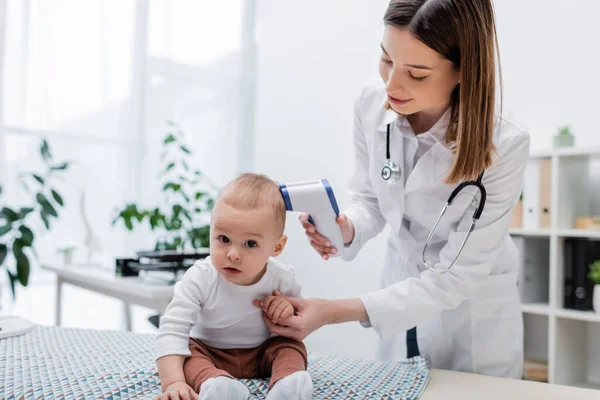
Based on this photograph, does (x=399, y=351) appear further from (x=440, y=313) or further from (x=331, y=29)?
(x=331, y=29)

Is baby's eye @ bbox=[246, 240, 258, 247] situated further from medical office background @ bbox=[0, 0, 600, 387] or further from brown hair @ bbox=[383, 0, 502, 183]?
medical office background @ bbox=[0, 0, 600, 387]

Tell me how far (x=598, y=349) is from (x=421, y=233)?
5.55 ft

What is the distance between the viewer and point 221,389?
0.89m

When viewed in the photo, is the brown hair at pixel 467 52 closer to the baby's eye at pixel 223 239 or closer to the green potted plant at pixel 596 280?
the baby's eye at pixel 223 239

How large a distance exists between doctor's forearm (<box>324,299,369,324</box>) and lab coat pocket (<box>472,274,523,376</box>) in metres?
0.33

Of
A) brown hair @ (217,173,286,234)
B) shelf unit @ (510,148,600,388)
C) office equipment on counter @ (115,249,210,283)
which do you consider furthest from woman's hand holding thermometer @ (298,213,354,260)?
shelf unit @ (510,148,600,388)

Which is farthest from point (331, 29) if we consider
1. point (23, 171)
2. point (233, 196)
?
point (233, 196)

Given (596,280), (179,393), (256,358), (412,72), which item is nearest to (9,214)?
(256,358)

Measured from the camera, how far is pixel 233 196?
43.2 inches

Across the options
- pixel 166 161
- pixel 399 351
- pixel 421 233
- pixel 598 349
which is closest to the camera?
pixel 421 233

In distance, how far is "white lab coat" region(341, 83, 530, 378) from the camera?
1244mm

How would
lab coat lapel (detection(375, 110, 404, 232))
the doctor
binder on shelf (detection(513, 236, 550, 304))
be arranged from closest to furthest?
the doctor → lab coat lapel (detection(375, 110, 404, 232)) → binder on shelf (detection(513, 236, 550, 304))

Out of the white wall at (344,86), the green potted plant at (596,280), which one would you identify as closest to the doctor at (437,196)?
the green potted plant at (596,280)

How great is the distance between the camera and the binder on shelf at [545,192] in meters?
2.45
